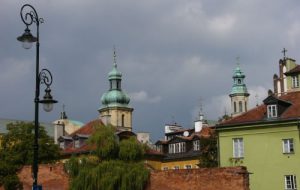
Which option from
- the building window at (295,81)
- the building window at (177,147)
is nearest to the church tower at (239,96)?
the building window at (177,147)

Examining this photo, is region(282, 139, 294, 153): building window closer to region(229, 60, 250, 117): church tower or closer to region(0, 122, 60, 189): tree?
region(0, 122, 60, 189): tree

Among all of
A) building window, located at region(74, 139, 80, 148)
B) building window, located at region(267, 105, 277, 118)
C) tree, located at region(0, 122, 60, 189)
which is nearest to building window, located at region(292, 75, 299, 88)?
building window, located at region(267, 105, 277, 118)

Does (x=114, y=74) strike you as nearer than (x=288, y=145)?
A: No

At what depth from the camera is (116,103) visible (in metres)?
107

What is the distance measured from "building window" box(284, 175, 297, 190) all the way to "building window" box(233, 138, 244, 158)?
3.88 metres

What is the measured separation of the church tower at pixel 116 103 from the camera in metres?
105

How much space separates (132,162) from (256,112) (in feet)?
36.0

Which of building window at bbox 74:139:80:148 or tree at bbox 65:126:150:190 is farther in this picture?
building window at bbox 74:139:80:148

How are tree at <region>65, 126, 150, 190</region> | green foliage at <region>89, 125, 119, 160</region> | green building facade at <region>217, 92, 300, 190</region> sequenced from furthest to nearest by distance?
green building facade at <region>217, 92, 300, 190</region> < green foliage at <region>89, 125, 119, 160</region> < tree at <region>65, 126, 150, 190</region>

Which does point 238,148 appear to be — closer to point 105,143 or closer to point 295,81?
point 105,143

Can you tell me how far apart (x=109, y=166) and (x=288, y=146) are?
39.2ft

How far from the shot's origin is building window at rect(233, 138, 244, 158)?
4156 centimetres

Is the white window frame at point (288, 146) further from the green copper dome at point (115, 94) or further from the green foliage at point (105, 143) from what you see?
the green copper dome at point (115, 94)

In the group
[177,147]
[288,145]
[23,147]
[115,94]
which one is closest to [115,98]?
[115,94]
